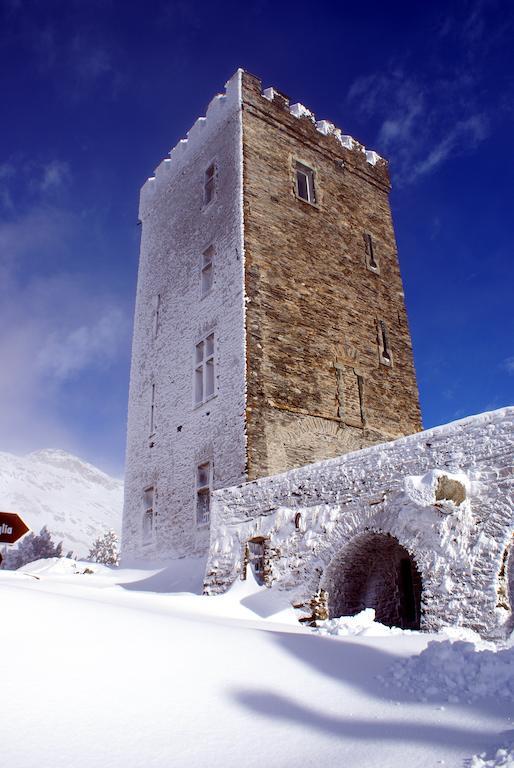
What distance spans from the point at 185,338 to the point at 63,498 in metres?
99.6

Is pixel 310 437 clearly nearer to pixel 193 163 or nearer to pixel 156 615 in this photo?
pixel 156 615

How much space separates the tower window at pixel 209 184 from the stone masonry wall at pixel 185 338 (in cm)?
16

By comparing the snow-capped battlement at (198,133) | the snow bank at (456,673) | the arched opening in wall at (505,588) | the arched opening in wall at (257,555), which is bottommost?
the snow bank at (456,673)

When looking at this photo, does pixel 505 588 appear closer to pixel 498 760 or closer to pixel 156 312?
pixel 498 760

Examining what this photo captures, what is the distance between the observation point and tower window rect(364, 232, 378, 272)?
770 inches

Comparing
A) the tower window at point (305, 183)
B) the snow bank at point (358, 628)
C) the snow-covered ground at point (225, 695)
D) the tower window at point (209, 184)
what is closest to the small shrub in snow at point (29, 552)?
the tower window at point (209, 184)

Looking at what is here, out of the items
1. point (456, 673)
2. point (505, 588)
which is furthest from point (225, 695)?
point (505, 588)

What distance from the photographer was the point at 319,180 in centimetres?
1947

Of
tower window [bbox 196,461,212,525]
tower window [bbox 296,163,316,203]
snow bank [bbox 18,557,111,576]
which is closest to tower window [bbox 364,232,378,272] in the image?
tower window [bbox 296,163,316,203]

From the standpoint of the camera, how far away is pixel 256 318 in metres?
15.5

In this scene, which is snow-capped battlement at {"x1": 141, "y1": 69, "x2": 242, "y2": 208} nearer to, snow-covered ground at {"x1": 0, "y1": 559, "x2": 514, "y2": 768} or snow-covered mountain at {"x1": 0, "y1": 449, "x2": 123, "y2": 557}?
snow-covered ground at {"x1": 0, "y1": 559, "x2": 514, "y2": 768}

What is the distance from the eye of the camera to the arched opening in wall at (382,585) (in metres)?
10.4

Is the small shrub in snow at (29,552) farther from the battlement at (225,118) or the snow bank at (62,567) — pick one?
the battlement at (225,118)

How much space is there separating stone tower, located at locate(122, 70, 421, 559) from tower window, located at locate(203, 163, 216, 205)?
1.7 inches
